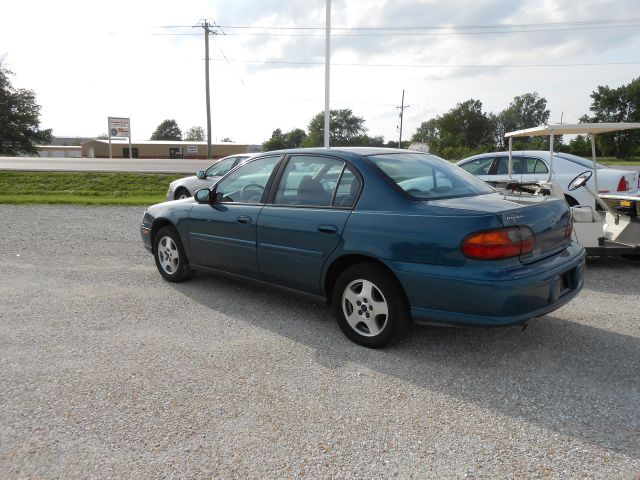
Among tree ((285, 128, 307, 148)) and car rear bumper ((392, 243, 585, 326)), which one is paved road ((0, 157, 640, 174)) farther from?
tree ((285, 128, 307, 148))

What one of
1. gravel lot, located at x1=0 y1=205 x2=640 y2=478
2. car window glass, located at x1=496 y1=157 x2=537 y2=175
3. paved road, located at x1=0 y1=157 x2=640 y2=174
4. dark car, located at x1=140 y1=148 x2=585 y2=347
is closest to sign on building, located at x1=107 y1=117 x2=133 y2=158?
paved road, located at x1=0 y1=157 x2=640 y2=174

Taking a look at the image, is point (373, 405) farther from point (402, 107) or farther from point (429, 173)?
point (402, 107)

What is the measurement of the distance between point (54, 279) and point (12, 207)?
8326mm

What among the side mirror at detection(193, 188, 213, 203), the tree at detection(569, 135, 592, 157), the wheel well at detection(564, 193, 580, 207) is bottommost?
the wheel well at detection(564, 193, 580, 207)

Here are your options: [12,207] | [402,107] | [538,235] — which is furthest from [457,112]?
[538,235]

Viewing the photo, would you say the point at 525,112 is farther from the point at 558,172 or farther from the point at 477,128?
the point at 558,172

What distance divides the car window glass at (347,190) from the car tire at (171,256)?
2.22 metres

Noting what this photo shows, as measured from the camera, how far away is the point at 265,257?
178 inches

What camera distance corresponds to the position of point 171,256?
5.73 meters

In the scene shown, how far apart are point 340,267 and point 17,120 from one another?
57.7 metres

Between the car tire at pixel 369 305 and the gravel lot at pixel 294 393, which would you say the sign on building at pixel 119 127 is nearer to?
the gravel lot at pixel 294 393

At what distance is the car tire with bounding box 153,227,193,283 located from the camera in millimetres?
5598

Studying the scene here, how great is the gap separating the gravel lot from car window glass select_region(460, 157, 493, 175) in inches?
201

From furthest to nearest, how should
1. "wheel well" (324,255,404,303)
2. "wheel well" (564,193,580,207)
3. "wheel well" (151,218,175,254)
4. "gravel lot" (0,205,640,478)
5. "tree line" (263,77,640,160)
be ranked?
"tree line" (263,77,640,160), "wheel well" (564,193,580,207), "wheel well" (151,218,175,254), "wheel well" (324,255,404,303), "gravel lot" (0,205,640,478)
